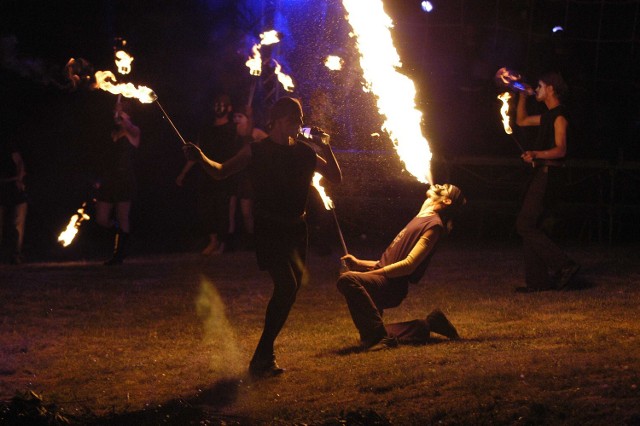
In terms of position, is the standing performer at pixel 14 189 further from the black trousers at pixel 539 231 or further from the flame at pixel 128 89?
the black trousers at pixel 539 231

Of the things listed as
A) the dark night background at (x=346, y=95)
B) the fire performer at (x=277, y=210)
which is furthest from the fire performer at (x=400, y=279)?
the dark night background at (x=346, y=95)

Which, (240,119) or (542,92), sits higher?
(542,92)

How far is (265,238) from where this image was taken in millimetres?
6891

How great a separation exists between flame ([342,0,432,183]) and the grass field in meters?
1.63

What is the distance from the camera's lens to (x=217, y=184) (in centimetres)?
1368

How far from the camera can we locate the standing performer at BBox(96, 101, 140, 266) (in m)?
12.8

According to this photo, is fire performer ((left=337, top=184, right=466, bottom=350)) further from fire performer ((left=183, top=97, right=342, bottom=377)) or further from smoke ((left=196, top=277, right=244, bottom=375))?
smoke ((left=196, top=277, right=244, bottom=375))

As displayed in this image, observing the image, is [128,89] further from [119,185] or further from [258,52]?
[258,52]

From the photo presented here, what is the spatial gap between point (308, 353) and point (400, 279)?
993 millimetres

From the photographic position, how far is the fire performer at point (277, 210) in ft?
22.6

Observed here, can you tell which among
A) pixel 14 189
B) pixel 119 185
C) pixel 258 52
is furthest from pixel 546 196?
pixel 14 189

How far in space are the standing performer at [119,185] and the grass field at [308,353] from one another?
635mm

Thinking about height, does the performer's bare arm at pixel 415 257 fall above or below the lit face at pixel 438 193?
below

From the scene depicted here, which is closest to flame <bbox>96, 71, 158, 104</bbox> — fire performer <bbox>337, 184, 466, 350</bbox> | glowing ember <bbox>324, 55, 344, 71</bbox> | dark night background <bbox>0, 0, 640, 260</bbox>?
fire performer <bbox>337, 184, 466, 350</bbox>
